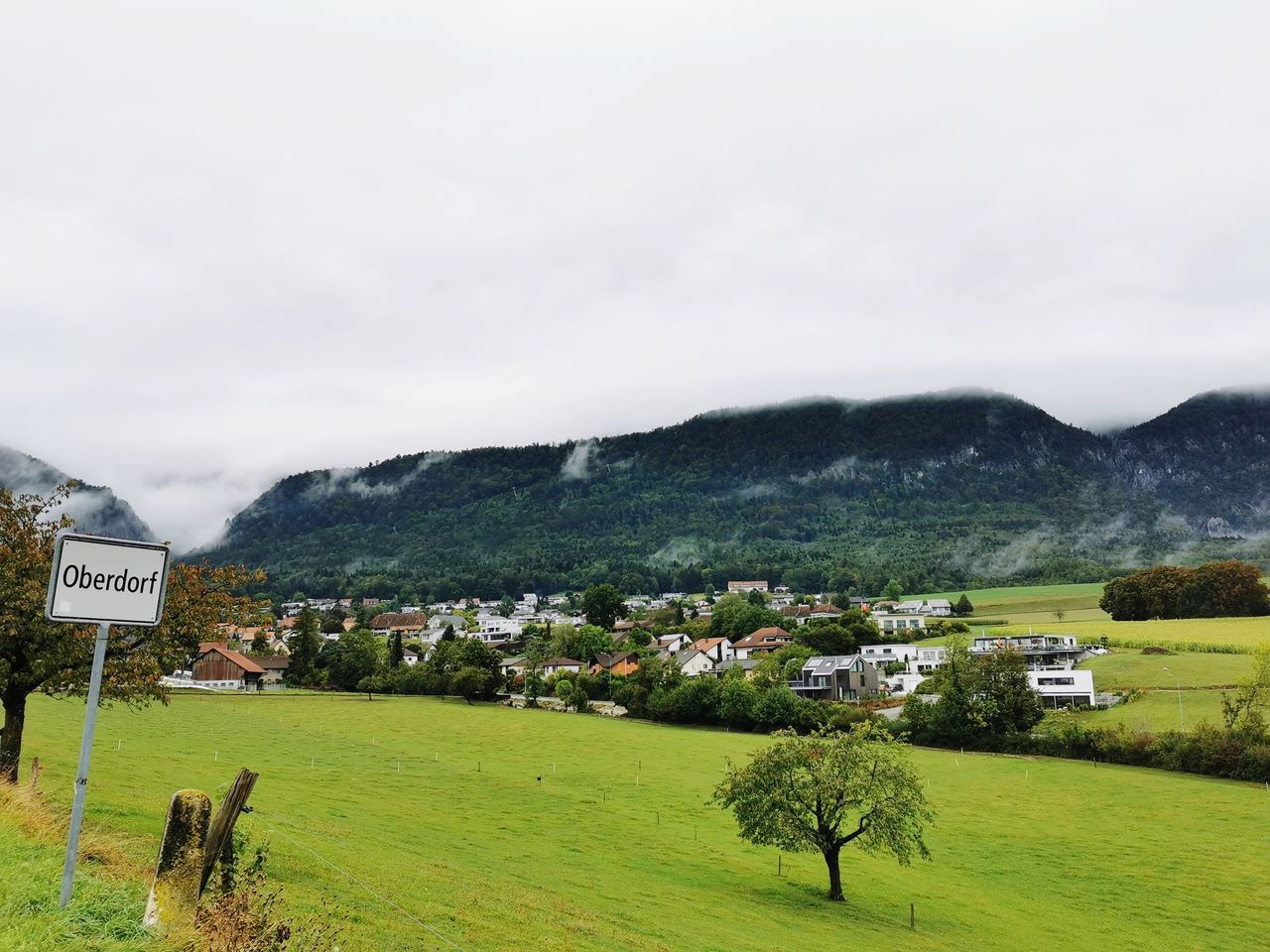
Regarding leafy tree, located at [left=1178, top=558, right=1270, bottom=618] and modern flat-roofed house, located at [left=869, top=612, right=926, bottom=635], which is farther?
modern flat-roofed house, located at [left=869, top=612, right=926, bottom=635]

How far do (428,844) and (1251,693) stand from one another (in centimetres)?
7284

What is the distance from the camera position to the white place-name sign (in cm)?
801

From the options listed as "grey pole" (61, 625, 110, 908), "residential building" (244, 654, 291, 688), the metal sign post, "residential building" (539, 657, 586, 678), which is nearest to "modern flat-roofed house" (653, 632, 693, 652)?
"residential building" (539, 657, 586, 678)

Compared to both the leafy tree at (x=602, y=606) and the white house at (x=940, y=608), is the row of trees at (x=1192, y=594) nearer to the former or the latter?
the white house at (x=940, y=608)

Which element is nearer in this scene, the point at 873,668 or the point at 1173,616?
the point at 873,668

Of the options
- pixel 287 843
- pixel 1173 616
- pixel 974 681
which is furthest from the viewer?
pixel 1173 616

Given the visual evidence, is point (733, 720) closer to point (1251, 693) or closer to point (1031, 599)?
point (1251, 693)

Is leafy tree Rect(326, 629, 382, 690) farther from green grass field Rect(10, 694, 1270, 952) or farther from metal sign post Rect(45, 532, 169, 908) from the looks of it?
metal sign post Rect(45, 532, 169, 908)

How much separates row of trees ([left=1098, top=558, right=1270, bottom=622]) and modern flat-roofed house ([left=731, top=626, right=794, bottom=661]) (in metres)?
58.1

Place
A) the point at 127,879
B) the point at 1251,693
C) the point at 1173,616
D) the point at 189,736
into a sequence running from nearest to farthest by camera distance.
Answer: the point at 127,879 → the point at 189,736 → the point at 1251,693 → the point at 1173,616

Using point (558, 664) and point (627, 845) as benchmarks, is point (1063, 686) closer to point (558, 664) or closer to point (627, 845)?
point (627, 845)

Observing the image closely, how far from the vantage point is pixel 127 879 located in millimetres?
11148

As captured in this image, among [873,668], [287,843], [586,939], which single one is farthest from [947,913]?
[873,668]

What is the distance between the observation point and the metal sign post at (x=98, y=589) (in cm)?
802
